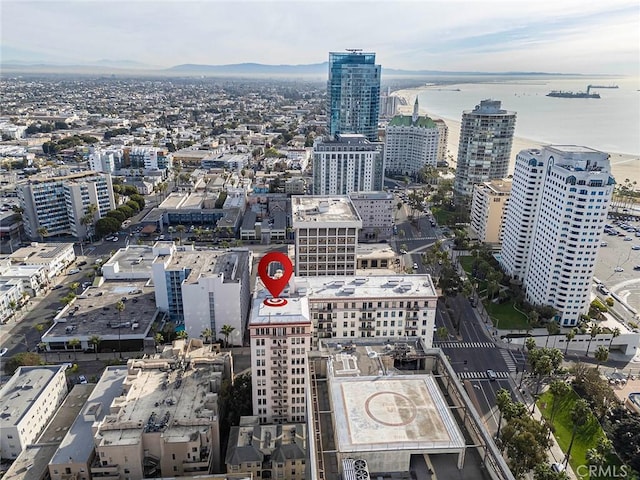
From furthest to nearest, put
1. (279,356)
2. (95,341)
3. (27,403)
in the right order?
(95,341), (27,403), (279,356)

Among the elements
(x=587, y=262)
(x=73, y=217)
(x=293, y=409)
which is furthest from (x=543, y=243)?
(x=73, y=217)

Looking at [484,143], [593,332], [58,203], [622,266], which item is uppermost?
[484,143]

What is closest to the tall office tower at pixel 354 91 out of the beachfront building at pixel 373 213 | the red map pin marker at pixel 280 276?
the beachfront building at pixel 373 213

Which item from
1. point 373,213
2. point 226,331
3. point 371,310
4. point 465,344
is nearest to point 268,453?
point 371,310

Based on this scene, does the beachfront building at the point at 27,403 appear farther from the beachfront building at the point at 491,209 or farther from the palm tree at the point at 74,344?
the beachfront building at the point at 491,209

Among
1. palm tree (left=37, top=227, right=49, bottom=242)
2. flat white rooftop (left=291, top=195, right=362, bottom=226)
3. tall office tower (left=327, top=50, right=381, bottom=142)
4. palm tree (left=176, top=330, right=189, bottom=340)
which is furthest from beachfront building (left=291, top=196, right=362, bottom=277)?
tall office tower (left=327, top=50, right=381, bottom=142)

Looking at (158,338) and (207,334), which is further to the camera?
(207,334)

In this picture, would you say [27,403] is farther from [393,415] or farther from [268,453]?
[393,415]
